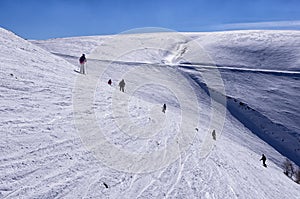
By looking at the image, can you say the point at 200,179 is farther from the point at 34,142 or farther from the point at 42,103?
the point at 42,103

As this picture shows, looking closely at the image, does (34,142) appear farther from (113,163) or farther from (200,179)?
(200,179)

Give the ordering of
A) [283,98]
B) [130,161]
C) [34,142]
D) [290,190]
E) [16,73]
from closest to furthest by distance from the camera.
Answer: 1. [34,142]
2. [130,161]
3. [16,73]
4. [290,190]
5. [283,98]

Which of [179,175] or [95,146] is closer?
[95,146]

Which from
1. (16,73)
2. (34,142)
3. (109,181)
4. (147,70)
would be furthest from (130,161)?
(147,70)

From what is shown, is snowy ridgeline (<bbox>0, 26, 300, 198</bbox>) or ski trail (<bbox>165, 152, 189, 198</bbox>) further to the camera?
ski trail (<bbox>165, 152, 189, 198</bbox>)

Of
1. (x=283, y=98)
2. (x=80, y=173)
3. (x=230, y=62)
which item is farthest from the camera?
(x=230, y=62)

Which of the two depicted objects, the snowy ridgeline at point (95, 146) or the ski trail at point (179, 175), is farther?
the ski trail at point (179, 175)

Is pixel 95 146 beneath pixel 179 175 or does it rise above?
above

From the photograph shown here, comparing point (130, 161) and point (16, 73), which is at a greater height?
point (16, 73)

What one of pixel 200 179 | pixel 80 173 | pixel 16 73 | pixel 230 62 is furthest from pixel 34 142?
pixel 230 62

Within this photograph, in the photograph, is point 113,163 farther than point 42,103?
No

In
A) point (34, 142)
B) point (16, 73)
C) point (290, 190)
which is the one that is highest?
point (16, 73)

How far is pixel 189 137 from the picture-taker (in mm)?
18266

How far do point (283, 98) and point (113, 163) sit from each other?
4705cm
